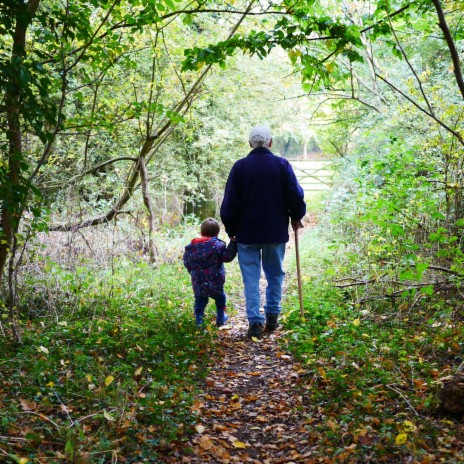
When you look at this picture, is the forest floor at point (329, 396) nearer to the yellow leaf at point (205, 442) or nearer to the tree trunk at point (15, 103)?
the yellow leaf at point (205, 442)

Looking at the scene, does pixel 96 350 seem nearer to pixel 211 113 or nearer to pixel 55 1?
pixel 55 1

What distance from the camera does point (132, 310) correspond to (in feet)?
20.6

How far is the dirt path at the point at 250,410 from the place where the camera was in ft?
11.3

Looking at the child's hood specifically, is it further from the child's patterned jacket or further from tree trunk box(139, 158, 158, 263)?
tree trunk box(139, 158, 158, 263)

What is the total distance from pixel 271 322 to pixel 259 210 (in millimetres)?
1420

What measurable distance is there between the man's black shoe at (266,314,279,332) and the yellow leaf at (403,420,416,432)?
3.04 meters

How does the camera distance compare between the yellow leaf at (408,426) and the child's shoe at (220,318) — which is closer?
the yellow leaf at (408,426)

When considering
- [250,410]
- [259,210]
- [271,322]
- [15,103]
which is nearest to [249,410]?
[250,410]

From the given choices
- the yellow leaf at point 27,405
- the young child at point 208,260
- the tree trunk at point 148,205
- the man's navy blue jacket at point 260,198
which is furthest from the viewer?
the tree trunk at point 148,205

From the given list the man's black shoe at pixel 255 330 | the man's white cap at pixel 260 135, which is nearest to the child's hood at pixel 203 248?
the man's black shoe at pixel 255 330

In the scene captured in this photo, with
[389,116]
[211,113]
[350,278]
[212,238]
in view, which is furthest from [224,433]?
[211,113]

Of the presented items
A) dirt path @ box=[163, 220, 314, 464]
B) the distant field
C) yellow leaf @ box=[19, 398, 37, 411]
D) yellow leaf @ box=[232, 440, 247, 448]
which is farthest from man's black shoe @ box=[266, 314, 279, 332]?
the distant field

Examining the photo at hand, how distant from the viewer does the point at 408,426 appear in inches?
130

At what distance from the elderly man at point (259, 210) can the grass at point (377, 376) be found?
2.11ft
